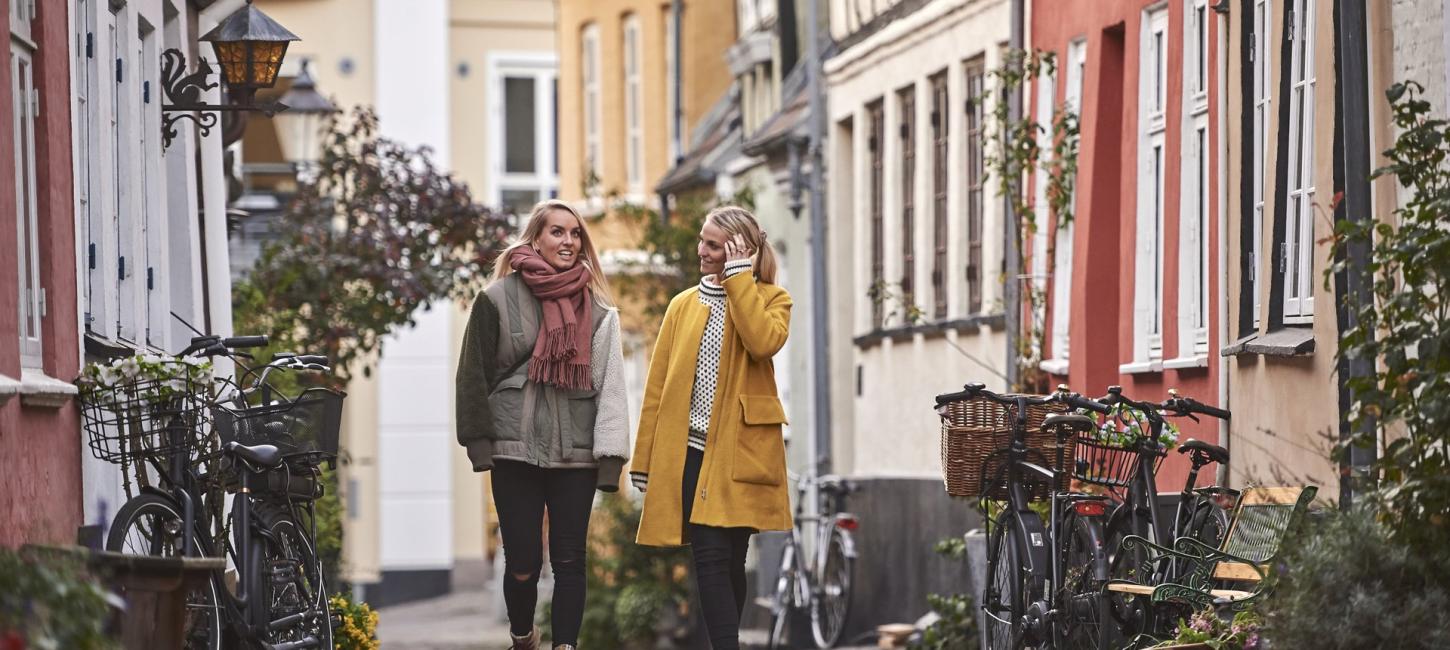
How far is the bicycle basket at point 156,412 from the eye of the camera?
985cm

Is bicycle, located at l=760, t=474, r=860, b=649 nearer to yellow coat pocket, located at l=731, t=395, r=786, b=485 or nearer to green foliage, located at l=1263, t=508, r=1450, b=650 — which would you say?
yellow coat pocket, located at l=731, t=395, r=786, b=485

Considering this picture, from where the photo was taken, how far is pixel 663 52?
3400 centimetres

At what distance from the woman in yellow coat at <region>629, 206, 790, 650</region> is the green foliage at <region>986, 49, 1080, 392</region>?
6.05 meters

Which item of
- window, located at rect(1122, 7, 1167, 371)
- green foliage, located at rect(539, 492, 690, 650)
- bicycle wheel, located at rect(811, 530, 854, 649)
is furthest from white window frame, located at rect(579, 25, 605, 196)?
window, located at rect(1122, 7, 1167, 371)

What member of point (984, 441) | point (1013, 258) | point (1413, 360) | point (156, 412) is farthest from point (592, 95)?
point (1413, 360)

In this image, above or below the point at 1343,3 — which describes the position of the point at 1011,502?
below

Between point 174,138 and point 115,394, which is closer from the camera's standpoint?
point 115,394

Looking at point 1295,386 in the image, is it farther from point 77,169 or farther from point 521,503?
point 77,169

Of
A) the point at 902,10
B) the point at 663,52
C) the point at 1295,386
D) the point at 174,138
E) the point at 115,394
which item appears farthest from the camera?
the point at 663,52

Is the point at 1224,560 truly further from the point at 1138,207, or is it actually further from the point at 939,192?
the point at 939,192

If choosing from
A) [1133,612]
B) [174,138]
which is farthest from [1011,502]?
[174,138]

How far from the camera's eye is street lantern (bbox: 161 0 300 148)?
14125 millimetres

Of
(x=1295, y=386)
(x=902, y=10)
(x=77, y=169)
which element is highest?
(x=902, y=10)

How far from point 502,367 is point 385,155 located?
1160 centimetres
